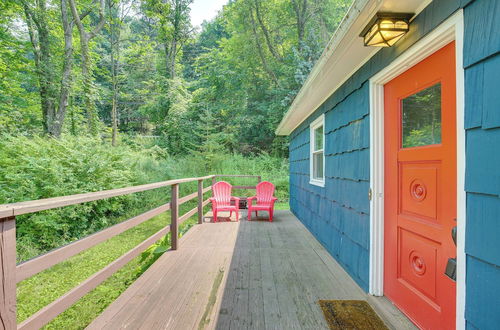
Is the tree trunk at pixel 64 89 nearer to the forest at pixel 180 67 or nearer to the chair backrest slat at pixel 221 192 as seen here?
the forest at pixel 180 67

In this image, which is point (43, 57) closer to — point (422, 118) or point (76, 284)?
point (76, 284)

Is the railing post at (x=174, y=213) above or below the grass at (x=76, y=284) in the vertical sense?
above

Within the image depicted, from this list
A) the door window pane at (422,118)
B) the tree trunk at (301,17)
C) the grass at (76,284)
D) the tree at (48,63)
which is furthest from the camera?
the tree trunk at (301,17)

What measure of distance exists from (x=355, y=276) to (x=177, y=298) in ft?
5.19

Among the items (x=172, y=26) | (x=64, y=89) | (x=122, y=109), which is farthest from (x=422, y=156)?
(x=122, y=109)

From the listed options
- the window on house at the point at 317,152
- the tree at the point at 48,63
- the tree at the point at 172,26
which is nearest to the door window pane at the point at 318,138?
the window on house at the point at 317,152

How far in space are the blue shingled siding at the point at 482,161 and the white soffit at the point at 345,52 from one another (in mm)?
417

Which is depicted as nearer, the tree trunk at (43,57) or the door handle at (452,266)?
the door handle at (452,266)

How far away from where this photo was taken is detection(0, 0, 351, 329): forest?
5.23 metres

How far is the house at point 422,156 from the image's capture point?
109 centimetres

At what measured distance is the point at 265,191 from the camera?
18.3 feet

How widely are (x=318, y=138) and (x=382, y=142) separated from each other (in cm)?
218

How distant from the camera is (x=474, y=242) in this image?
3.72 feet

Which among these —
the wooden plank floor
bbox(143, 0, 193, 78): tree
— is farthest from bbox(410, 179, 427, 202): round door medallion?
bbox(143, 0, 193, 78): tree
